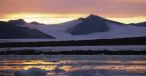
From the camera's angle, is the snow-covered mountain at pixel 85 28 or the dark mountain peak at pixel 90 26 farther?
the dark mountain peak at pixel 90 26

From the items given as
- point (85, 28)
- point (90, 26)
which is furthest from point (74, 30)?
point (90, 26)

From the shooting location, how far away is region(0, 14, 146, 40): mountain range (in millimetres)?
119812

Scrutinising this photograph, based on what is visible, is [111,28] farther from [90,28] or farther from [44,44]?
[44,44]

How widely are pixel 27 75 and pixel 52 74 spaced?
3.49ft

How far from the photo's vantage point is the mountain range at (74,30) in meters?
120

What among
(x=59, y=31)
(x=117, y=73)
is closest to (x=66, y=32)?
(x=59, y=31)

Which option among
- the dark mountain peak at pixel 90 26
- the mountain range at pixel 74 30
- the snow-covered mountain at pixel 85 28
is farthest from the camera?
the dark mountain peak at pixel 90 26

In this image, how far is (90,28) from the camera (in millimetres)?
148750

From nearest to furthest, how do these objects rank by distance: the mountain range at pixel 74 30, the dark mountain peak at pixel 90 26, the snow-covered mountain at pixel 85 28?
the mountain range at pixel 74 30 → the snow-covered mountain at pixel 85 28 → the dark mountain peak at pixel 90 26

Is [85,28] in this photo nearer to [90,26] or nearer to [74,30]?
[90,26]

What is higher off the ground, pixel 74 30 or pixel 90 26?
pixel 90 26

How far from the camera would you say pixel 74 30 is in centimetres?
14062

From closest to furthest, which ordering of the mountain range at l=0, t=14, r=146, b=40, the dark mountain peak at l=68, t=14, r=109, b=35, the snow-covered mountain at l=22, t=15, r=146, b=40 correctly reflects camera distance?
the mountain range at l=0, t=14, r=146, b=40
the snow-covered mountain at l=22, t=15, r=146, b=40
the dark mountain peak at l=68, t=14, r=109, b=35

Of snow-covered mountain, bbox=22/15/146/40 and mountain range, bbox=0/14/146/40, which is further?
snow-covered mountain, bbox=22/15/146/40
